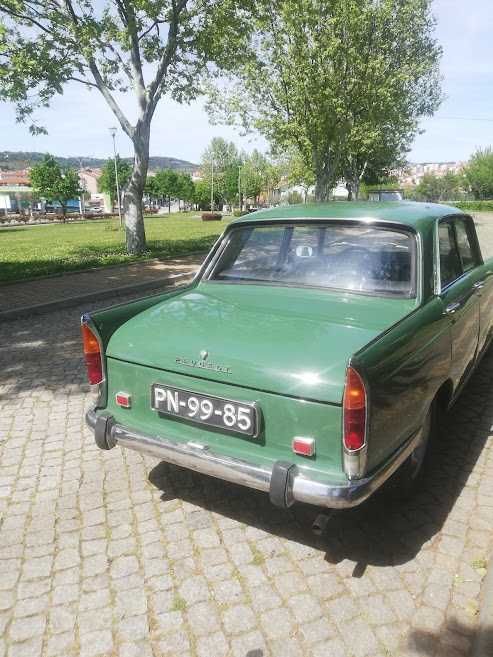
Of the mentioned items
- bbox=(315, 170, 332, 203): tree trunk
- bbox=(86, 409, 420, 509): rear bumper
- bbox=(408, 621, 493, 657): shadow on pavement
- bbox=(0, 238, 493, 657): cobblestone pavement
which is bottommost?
bbox=(0, 238, 493, 657): cobblestone pavement

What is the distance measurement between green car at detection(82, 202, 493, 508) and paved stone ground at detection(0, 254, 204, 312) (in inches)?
236

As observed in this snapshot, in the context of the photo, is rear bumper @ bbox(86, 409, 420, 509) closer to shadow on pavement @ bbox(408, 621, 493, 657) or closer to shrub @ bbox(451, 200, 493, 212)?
shadow on pavement @ bbox(408, 621, 493, 657)

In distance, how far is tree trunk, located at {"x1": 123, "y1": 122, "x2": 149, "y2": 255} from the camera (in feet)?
46.0

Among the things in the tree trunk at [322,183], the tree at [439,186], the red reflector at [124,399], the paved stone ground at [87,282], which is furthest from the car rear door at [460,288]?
the tree at [439,186]

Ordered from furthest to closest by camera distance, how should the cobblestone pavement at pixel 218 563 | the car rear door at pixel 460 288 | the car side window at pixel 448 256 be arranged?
the car side window at pixel 448 256 < the car rear door at pixel 460 288 < the cobblestone pavement at pixel 218 563

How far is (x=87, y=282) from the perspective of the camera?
35.6ft

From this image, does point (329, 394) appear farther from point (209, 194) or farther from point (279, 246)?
point (209, 194)

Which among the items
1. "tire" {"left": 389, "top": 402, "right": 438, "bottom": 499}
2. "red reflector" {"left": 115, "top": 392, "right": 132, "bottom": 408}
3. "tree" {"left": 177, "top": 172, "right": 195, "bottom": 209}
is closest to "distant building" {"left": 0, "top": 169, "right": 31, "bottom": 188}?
"tree" {"left": 177, "top": 172, "right": 195, "bottom": 209}

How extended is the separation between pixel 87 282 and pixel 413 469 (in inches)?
361

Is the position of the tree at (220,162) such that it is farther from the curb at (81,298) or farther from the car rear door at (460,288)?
the car rear door at (460,288)

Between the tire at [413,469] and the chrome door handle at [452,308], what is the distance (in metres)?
0.62

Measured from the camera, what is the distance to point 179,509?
317 cm

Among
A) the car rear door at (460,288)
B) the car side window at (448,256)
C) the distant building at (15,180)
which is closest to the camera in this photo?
the car rear door at (460,288)

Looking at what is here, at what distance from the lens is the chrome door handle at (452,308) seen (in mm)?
3208
